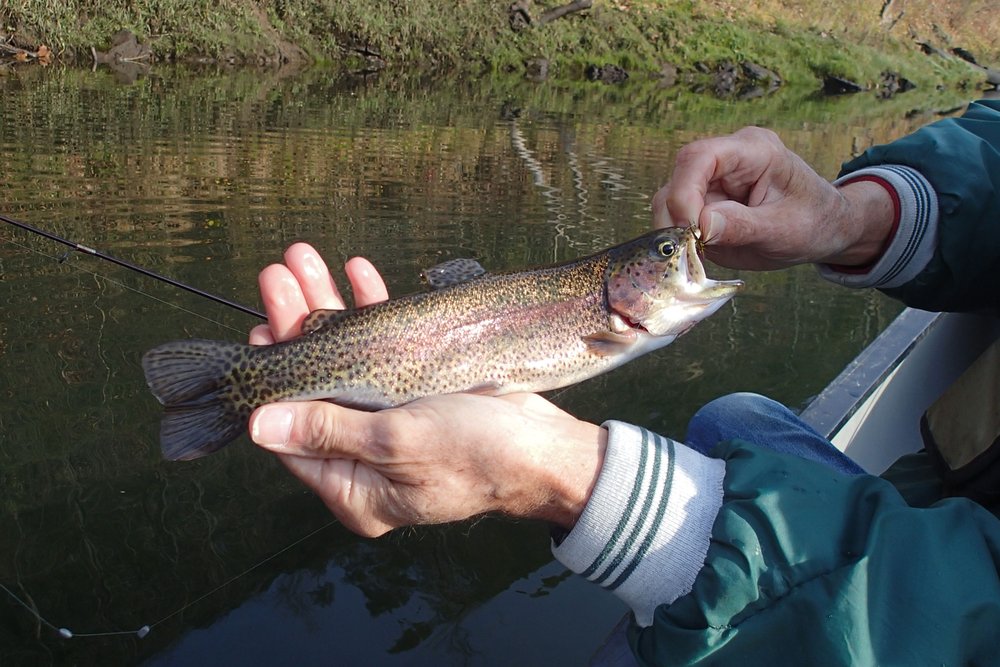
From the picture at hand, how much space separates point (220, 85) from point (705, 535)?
22.9 metres

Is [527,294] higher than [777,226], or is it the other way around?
[777,226]

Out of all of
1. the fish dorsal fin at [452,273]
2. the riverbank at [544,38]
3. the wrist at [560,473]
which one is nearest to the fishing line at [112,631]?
the fish dorsal fin at [452,273]

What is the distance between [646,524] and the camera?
217 cm

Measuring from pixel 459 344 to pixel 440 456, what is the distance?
0.89 m

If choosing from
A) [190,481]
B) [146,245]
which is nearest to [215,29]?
[146,245]

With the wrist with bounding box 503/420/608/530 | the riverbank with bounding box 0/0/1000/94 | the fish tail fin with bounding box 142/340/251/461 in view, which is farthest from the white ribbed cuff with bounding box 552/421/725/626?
the riverbank with bounding box 0/0/1000/94

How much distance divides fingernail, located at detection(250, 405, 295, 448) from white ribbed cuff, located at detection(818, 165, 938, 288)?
7.90 feet

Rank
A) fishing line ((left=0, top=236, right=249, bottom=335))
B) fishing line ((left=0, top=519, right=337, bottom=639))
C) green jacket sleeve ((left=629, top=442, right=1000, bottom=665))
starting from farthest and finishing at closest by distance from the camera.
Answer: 1. fishing line ((left=0, top=236, right=249, bottom=335))
2. fishing line ((left=0, top=519, right=337, bottom=639))
3. green jacket sleeve ((left=629, top=442, right=1000, bottom=665))

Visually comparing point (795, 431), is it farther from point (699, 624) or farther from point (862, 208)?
point (699, 624)

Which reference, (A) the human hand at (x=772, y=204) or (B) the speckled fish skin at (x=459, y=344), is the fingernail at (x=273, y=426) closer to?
(B) the speckled fish skin at (x=459, y=344)

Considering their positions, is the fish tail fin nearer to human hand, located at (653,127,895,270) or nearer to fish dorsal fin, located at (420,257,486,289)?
fish dorsal fin, located at (420,257,486,289)

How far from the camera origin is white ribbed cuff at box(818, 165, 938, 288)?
10.4 ft

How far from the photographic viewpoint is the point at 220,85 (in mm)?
22203

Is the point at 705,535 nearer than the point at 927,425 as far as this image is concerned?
Yes
